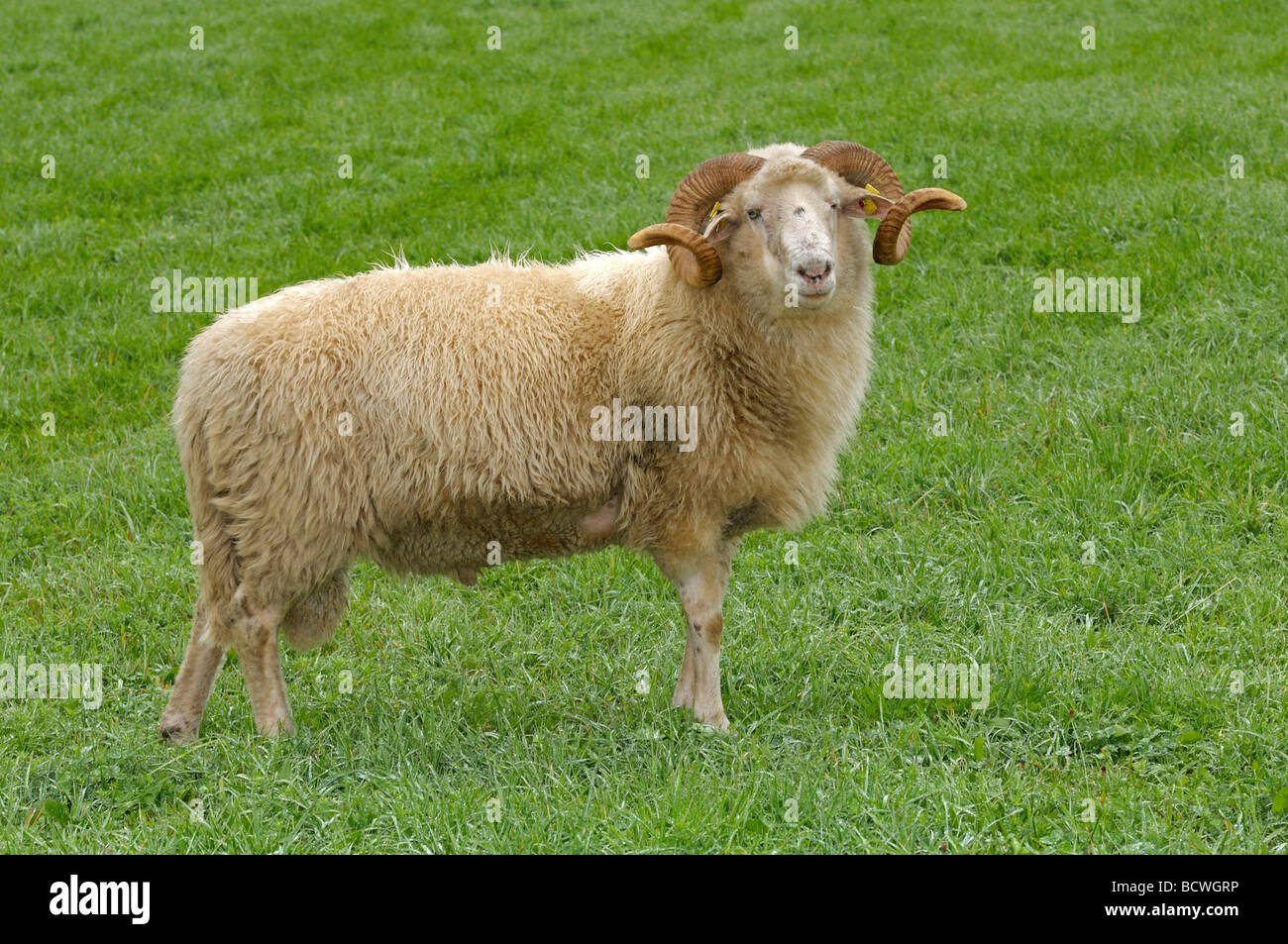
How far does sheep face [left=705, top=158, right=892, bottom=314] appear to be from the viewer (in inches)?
187

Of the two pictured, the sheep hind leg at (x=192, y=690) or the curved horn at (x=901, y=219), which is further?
the sheep hind leg at (x=192, y=690)

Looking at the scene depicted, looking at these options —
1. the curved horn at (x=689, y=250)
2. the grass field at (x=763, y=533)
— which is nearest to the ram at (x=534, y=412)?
the curved horn at (x=689, y=250)

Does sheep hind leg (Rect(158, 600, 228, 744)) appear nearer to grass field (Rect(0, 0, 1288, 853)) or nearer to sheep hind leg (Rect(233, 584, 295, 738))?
grass field (Rect(0, 0, 1288, 853))

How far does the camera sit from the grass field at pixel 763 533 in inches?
174

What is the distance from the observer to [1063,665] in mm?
5238

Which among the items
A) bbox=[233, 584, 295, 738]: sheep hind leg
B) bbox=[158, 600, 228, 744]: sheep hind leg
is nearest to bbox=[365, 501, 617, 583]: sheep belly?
bbox=[233, 584, 295, 738]: sheep hind leg

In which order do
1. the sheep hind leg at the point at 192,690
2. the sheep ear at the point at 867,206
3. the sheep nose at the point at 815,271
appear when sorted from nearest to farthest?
1. the sheep nose at the point at 815,271
2. the sheep ear at the point at 867,206
3. the sheep hind leg at the point at 192,690

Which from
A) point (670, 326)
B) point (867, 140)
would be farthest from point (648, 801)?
point (867, 140)

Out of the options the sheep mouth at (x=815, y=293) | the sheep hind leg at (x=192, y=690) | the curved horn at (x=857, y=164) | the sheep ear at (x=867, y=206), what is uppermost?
the curved horn at (x=857, y=164)

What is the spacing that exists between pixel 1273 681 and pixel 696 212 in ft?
9.55

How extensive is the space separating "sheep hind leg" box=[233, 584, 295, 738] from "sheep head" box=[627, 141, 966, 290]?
6.85ft

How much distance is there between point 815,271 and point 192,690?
10.1 feet

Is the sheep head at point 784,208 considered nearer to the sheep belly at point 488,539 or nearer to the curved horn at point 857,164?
the curved horn at point 857,164
